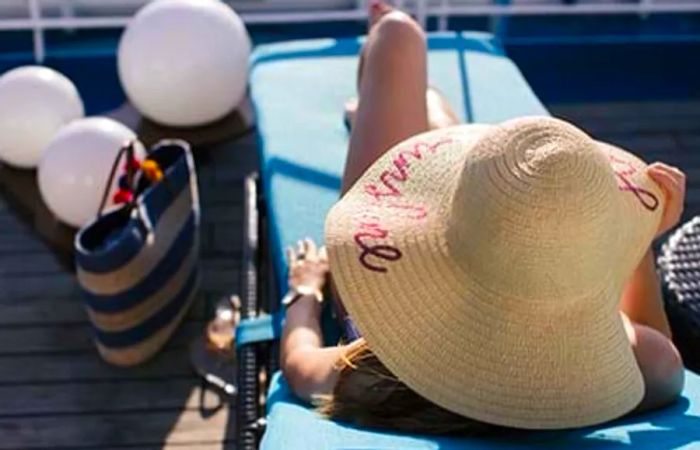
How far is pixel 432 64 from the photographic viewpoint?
3104mm

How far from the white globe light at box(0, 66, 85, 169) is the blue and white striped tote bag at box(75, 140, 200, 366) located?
0.47 metres

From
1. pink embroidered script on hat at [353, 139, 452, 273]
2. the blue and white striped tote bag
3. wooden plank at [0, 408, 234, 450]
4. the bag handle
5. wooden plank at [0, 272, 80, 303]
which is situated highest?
pink embroidered script on hat at [353, 139, 452, 273]

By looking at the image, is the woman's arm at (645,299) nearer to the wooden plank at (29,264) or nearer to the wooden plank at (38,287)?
the wooden plank at (38,287)

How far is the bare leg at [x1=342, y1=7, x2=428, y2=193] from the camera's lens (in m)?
2.19

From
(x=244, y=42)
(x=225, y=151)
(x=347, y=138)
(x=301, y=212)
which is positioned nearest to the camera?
(x=301, y=212)

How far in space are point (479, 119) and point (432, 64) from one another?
44 cm

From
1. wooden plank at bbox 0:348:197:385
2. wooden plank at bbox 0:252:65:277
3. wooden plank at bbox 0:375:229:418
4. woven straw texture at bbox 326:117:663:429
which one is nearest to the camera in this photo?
woven straw texture at bbox 326:117:663:429

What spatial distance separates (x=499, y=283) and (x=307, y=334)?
0.52m

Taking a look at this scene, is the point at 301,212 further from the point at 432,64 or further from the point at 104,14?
the point at 104,14

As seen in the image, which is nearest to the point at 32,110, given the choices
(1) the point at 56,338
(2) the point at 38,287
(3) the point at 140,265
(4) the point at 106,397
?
(2) the point at 38,287

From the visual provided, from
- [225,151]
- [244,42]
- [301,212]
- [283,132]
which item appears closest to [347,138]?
[283,132]

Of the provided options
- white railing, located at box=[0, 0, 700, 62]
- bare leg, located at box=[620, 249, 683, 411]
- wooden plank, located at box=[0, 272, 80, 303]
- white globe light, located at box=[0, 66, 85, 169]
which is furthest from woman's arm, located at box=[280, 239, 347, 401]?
white railing, located at box=[0, 0, 700, 62]

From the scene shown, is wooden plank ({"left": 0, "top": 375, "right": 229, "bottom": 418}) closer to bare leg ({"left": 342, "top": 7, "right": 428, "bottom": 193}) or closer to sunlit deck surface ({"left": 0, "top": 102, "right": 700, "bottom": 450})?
sunlit deck surface ({"left": 0, "top": 102, "right": 700, "bottom": 450})

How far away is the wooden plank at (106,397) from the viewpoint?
2586mm
